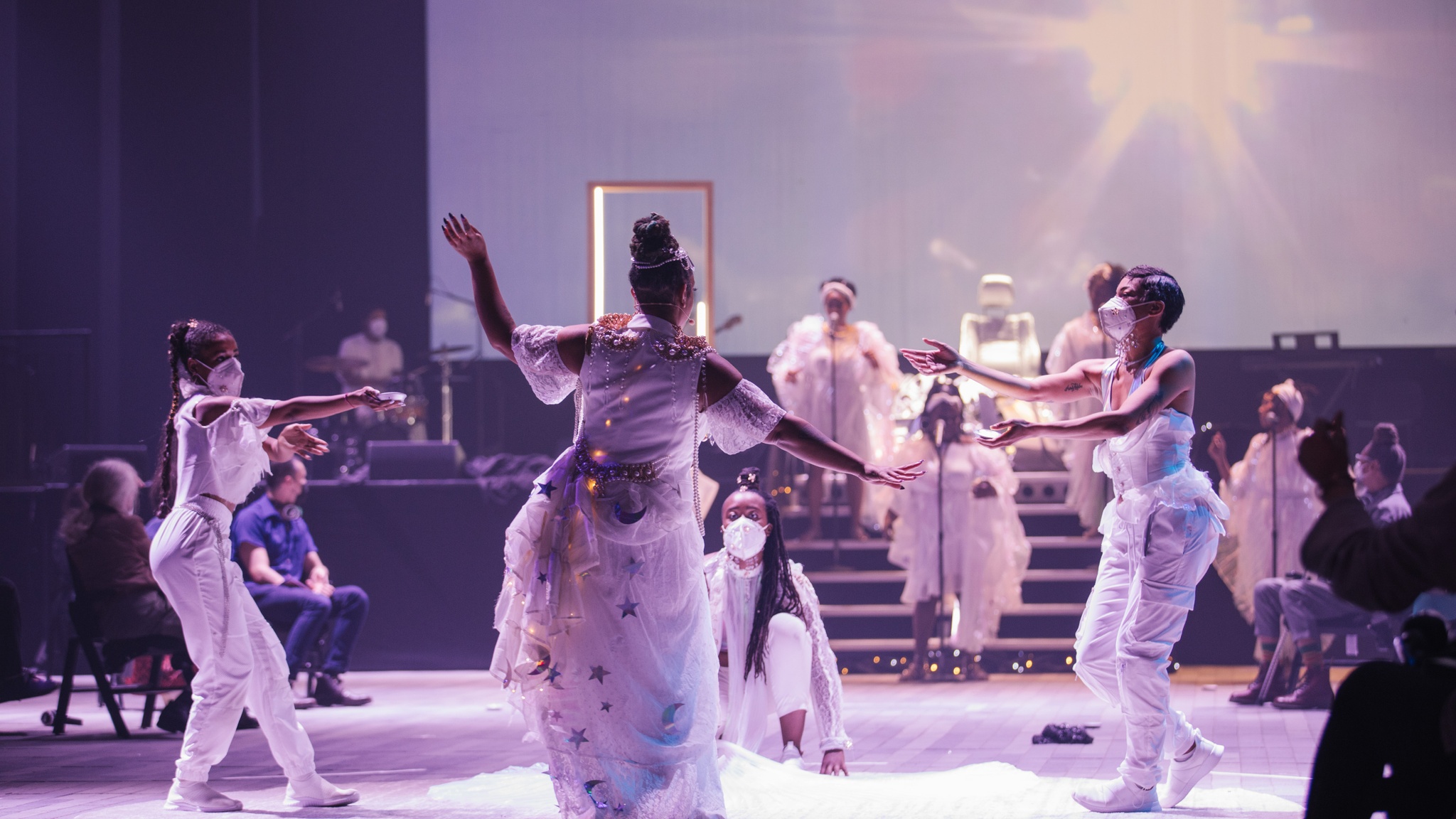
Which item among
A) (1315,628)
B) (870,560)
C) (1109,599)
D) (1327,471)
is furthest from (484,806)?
(870,560)

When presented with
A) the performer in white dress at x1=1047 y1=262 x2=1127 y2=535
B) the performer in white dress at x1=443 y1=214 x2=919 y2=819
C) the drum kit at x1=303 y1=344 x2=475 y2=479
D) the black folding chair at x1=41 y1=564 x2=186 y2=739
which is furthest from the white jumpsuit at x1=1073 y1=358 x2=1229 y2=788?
the drum kit at x1=303 y1=344 x2=475 y2=479

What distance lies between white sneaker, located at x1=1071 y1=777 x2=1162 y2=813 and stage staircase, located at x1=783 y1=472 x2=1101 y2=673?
15.6 ft

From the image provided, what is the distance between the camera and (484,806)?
4.36 meters

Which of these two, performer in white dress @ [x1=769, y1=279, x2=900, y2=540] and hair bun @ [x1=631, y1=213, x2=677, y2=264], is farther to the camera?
performer in white dress @ [x1=769, y1=279, x2=900, y2=540]

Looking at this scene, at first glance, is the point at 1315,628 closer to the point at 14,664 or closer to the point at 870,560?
the point at 870,560

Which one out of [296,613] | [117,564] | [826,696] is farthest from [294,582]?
[826,696]

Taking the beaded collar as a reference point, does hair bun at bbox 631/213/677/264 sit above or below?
above

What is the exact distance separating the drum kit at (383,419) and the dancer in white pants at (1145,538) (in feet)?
27.3

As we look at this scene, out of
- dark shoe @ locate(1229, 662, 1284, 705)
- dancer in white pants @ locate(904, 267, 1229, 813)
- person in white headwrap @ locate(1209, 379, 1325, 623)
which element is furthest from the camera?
person in white headwrap @ locate(1209, 379, 1325, 623)

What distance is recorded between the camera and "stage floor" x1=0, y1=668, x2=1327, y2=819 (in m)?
4.75

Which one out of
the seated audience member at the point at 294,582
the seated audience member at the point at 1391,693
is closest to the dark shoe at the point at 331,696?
the seated audience member at the point at 294,582

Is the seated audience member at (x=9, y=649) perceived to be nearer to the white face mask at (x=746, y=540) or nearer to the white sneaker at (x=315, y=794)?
the white sneaker at (x=315, y=794)

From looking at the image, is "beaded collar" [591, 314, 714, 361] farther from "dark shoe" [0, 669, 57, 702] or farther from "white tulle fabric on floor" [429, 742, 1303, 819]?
"dark shoe" [0, 669, 57, 702]

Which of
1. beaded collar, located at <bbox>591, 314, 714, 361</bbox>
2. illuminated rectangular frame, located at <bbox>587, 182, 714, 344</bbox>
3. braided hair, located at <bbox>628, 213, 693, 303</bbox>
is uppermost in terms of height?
illuminated rectangular frame, located at <bbox>587, 182, 714, 344</bbox>
